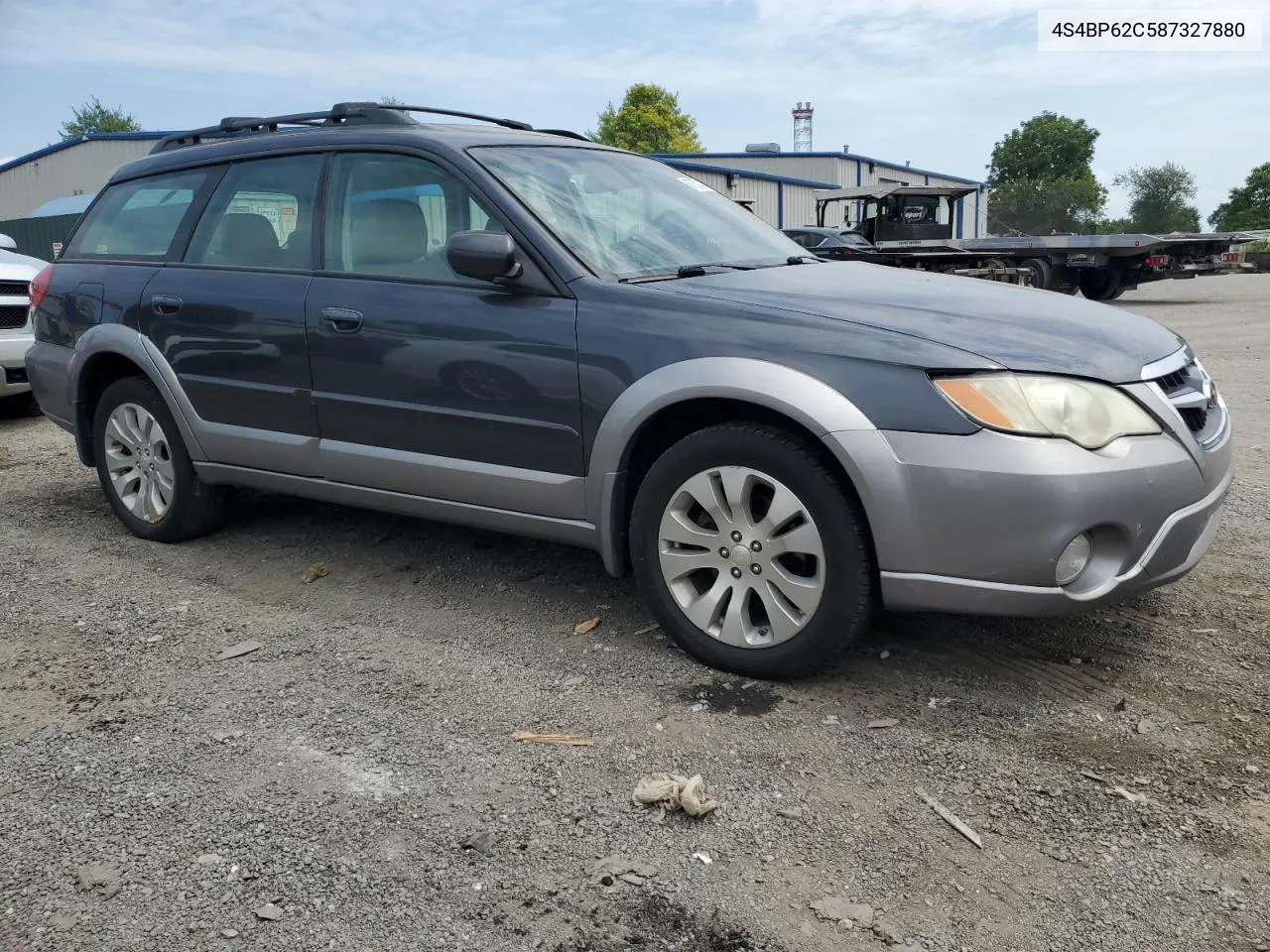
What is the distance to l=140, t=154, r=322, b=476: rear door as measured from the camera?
421 cm

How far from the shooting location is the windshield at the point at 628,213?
3760 mm

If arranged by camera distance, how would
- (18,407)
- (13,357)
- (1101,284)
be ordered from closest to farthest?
(13,357)
(18,407)
(1101,284)

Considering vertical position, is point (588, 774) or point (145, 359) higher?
point (145, 359)

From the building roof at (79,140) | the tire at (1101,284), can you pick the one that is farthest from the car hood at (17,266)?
the building roof at (79,140)

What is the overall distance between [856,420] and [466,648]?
1.52 meters

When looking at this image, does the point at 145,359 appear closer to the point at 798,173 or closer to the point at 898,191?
the point at 898,191

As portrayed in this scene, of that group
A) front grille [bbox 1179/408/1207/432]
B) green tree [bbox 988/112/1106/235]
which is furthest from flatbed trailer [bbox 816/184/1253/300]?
green tree [bbox 988/112/1106/235]

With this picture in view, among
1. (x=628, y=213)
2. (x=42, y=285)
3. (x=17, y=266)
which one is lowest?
(x=42, y=285)

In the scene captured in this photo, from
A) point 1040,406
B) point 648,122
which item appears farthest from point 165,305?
point 648,122

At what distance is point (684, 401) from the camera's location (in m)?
3.31

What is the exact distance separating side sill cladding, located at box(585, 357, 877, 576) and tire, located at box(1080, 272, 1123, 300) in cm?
1818

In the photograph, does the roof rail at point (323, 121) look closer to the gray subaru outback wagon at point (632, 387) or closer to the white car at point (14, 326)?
the gray subaru outback wagon at point (632, 387)

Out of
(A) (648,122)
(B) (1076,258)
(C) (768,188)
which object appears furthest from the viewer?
(A) (648,122)

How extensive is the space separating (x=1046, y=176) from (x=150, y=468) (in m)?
105
